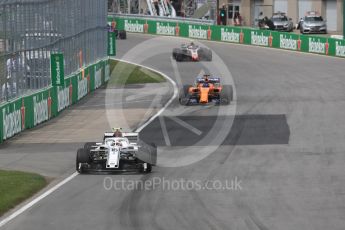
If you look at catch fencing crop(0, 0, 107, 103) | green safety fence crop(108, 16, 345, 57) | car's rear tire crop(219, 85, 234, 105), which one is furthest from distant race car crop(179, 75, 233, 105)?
green safety fence crop(108, 16, 345, 57)

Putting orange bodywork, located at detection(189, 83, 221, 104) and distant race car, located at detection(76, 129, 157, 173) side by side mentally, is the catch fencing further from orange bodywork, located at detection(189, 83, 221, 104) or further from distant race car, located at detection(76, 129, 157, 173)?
distant race car, located at detection(76, 129, 157, 173)

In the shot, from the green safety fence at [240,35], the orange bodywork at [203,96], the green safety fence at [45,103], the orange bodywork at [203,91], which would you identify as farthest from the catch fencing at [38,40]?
the green safety fence at [240,35]

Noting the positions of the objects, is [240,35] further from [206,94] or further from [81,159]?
[81,159]

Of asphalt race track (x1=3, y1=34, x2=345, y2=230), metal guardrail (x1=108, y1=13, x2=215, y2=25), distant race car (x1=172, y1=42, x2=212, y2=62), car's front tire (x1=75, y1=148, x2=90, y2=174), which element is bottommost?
asphalt race track (x1=3, y1=34, x2=345, y2=230)

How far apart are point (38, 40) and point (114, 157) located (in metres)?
13.9

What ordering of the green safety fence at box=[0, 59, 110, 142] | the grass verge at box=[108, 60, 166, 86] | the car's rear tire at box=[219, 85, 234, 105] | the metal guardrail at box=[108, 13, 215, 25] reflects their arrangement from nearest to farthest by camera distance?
the green safety fence at box=[0, 59, 110, 142] → the car's rear tire at box=[219, 85, 234, 105] → the grass verge at box=[108, 60, 166, 86] → the metal guardrail at box=[108, 13, 215, 25]

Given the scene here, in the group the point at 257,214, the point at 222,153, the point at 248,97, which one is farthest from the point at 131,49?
the point at 257,214

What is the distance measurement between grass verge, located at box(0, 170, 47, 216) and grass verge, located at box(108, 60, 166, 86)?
27.9 meters

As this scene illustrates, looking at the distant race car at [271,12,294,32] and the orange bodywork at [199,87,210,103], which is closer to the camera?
the orange bodywork at [199,87,210,103]

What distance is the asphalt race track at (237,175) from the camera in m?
17.3

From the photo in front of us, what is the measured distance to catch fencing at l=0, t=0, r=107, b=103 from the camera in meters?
31.4

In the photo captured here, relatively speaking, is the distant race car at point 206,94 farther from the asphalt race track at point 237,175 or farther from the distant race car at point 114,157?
the distant race car at point 114,157

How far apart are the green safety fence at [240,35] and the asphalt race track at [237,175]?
641 inches

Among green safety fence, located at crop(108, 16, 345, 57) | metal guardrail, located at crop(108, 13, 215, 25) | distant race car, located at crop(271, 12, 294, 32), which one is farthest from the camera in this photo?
distant race car, located at crop(271, 12, 294, 32)
